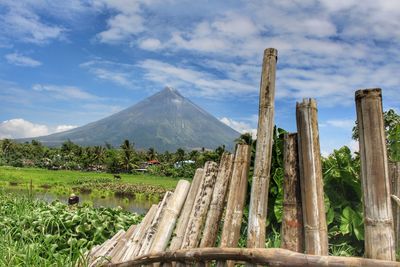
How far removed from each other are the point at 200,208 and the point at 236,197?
0.49 metres

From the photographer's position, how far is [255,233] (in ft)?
10.1

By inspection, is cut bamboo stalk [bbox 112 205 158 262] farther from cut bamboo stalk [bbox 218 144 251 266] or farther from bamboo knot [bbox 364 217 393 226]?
bamboo knot [bbox 364 217 393 226]

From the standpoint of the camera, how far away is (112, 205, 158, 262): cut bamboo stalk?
4.44 metres

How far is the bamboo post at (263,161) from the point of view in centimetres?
308

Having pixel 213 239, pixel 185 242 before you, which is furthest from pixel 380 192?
pixel 185 242

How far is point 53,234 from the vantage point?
5.89 m

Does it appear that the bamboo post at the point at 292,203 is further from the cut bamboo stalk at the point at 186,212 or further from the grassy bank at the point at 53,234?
the grassy bank at the point at 53,234

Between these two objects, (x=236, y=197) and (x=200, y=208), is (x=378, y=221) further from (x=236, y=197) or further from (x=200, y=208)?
(x=200, y=208)

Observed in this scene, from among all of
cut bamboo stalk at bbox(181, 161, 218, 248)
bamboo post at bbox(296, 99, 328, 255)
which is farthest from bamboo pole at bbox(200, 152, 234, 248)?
bamboo post at bbox(296, 99, 328, 255)

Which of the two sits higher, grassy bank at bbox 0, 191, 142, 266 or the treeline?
the treeline

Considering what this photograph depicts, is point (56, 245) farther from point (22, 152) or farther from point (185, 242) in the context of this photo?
point (22, 152)

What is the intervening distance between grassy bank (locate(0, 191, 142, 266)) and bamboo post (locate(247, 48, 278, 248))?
2.17 metres

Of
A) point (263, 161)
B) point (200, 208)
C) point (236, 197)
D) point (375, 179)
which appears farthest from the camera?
point (200, 208)

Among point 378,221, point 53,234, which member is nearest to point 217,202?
point 378,221
